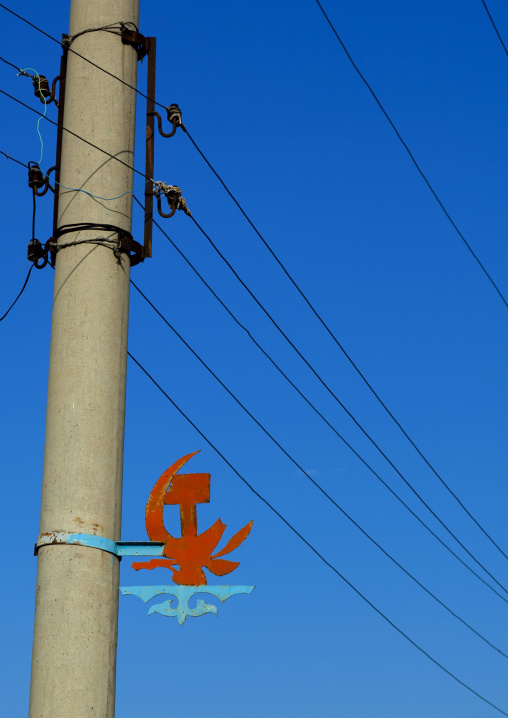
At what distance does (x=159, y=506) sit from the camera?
7.39 metres

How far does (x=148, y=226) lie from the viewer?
27.4 ft

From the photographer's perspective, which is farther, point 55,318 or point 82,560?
point 55,318

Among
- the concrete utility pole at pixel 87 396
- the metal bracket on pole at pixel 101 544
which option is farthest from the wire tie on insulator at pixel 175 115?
the metal bracket on pole at pixel 101 544

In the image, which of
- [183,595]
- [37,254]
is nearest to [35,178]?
[37,254]

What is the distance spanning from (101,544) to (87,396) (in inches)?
40.9

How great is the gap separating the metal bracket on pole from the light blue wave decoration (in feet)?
0.82

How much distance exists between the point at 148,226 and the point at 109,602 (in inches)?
119

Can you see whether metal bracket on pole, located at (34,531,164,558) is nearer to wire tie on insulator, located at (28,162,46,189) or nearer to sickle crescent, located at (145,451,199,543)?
sickle crescent, located at (145,451,199,543)

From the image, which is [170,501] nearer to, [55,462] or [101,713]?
[55,462]

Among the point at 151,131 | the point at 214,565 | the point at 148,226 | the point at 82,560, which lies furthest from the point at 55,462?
the point at 151,131

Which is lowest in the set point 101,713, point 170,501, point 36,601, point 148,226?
point 101,713

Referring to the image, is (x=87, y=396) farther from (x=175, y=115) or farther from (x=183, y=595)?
(x=175, y=115)

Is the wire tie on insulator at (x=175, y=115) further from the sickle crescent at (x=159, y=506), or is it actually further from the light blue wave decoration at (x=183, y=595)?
the light blue wave decoration at (x=183, y=595)

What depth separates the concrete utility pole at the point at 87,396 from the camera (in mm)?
6773
